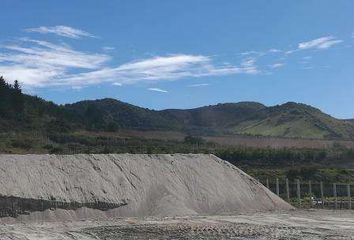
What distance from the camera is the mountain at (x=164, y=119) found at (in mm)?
76188

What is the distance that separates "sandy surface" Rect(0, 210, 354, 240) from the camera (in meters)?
21.4

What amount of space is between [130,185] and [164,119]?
367 ft

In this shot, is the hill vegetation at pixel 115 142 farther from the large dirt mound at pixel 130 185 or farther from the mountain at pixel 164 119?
the large dirt mound at pixel 130 185

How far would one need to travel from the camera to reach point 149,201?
29594mm

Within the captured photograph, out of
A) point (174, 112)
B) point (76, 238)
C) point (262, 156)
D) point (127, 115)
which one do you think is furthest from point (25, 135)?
point (174, 112)


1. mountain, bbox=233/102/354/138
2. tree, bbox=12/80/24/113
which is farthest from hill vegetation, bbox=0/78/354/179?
mountain, bbox=233/102/354/138

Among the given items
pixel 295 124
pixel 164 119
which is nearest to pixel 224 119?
pixel 295 124

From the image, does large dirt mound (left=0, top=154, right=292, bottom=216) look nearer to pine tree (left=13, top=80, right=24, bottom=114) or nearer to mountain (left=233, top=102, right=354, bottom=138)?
pine tree (left=13, top=80, right=24, bottom=114)

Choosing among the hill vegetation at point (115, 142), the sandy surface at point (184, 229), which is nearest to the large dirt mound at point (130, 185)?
the sandy surface at point (184, 229)

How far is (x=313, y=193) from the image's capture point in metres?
50.3

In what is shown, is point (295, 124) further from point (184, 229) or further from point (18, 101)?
point (184, 229)

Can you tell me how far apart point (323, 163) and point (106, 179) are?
50387mm

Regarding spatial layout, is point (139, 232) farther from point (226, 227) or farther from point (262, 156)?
point (262, 156)

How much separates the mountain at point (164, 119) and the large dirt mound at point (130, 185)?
127 feet
